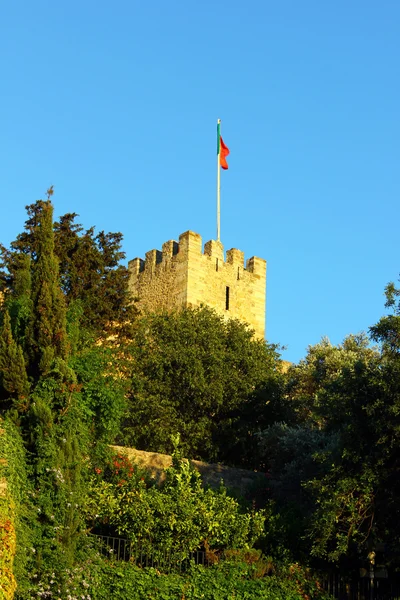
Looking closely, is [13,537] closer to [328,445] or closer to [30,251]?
[328,445]

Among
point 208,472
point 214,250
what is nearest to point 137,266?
point 214,250

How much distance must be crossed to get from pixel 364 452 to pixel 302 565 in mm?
2994

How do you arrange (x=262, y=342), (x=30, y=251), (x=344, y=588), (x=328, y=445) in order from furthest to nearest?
(x=262, y=342) < (x=30, y=251) < (x=328, y=445) < (x=344, y=588)

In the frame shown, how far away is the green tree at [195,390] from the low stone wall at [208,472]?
319cm

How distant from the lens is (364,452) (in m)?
16.1

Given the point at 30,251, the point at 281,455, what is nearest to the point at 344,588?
the point at 281,455

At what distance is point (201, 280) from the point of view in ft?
105

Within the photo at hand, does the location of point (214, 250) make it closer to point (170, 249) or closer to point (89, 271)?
point (170, 249)

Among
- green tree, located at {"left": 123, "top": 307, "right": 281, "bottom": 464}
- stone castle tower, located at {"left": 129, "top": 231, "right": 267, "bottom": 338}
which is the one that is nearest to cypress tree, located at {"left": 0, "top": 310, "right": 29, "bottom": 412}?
green tree, located at {"left": 123, "top": 307, "right": 281, "bottom": 464}

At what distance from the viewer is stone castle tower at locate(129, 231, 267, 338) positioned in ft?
104

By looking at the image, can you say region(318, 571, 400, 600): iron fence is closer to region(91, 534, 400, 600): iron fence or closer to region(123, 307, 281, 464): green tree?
region(91, 534, 400, 600): iron fence

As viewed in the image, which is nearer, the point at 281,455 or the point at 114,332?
the point at 281,455

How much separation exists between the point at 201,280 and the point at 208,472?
39.6 ft

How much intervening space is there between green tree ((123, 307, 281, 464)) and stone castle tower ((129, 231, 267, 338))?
399 cm
